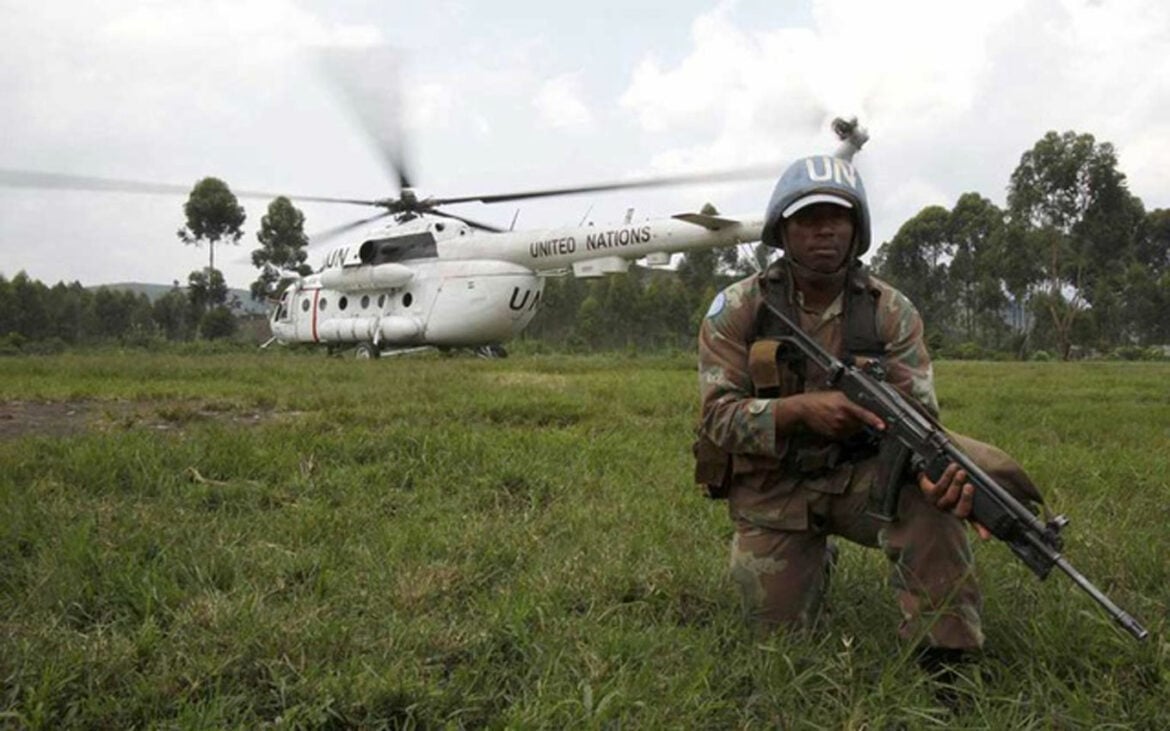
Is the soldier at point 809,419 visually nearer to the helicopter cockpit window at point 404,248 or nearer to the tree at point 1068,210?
the helicopter cockpit window at point 404,248

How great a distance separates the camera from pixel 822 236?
2.46 metres

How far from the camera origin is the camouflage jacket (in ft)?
7.71

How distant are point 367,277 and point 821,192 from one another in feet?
51.4

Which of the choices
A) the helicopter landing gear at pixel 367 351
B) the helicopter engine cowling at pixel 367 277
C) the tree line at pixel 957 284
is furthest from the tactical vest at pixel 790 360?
the tree line at pixel 957 284

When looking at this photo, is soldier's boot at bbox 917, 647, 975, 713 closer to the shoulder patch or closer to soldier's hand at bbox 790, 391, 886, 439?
soldier's hand at bbox 790, 391, 886, 439

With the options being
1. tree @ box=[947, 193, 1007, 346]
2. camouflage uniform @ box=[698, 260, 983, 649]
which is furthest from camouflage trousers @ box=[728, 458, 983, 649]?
tree @ box=[947, 193, 1007, 346]

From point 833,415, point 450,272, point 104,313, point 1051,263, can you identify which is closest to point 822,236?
point 833,415

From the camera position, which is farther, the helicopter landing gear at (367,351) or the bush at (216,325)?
the bush at (216,325)

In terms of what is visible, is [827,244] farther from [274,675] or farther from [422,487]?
[422,487]

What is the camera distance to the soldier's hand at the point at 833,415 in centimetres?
221

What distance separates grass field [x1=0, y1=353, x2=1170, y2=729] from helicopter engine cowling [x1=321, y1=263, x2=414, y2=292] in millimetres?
11910

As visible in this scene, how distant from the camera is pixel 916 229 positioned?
1430 inches

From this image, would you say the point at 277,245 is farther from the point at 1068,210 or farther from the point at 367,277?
the point at 1068,210

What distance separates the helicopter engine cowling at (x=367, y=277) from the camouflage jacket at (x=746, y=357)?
587 inches
